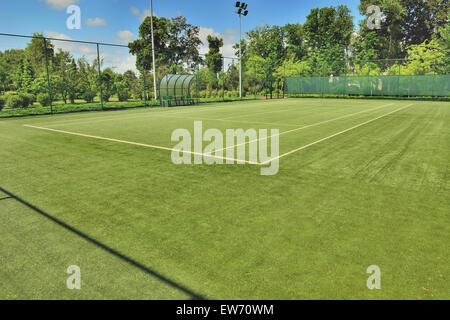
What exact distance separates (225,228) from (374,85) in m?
38.3

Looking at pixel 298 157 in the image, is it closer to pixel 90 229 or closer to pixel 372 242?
pixel 372 242

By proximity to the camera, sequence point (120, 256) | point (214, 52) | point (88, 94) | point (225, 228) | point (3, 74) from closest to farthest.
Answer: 1. point (120, 256)
2. point (225, 228)
3. point (88, 94)
4. point (3, 74)
5. point (214, 52)

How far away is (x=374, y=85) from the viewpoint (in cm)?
3628

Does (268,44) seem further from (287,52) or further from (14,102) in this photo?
(14,102)

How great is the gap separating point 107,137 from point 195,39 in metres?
53.8

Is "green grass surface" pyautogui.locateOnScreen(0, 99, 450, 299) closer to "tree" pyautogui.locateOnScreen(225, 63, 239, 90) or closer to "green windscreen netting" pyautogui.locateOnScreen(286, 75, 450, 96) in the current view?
"green windscreen netting" pyautogui.locateOnScreen(286, 75, 450, 96)

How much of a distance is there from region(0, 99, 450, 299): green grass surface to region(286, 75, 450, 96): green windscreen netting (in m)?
31.6

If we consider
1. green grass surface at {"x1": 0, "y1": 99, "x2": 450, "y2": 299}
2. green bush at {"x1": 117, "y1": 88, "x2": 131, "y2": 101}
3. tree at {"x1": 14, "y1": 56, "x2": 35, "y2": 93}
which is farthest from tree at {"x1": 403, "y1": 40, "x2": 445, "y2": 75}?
tree at {"x1": 14, "y1": 56, "x2": 35, "y2": 93}

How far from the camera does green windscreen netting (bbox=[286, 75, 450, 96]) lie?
106 ft

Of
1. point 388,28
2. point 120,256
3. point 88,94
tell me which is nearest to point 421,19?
point 388,28

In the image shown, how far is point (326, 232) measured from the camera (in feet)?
11.6

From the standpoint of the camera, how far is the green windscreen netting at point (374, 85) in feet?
106
